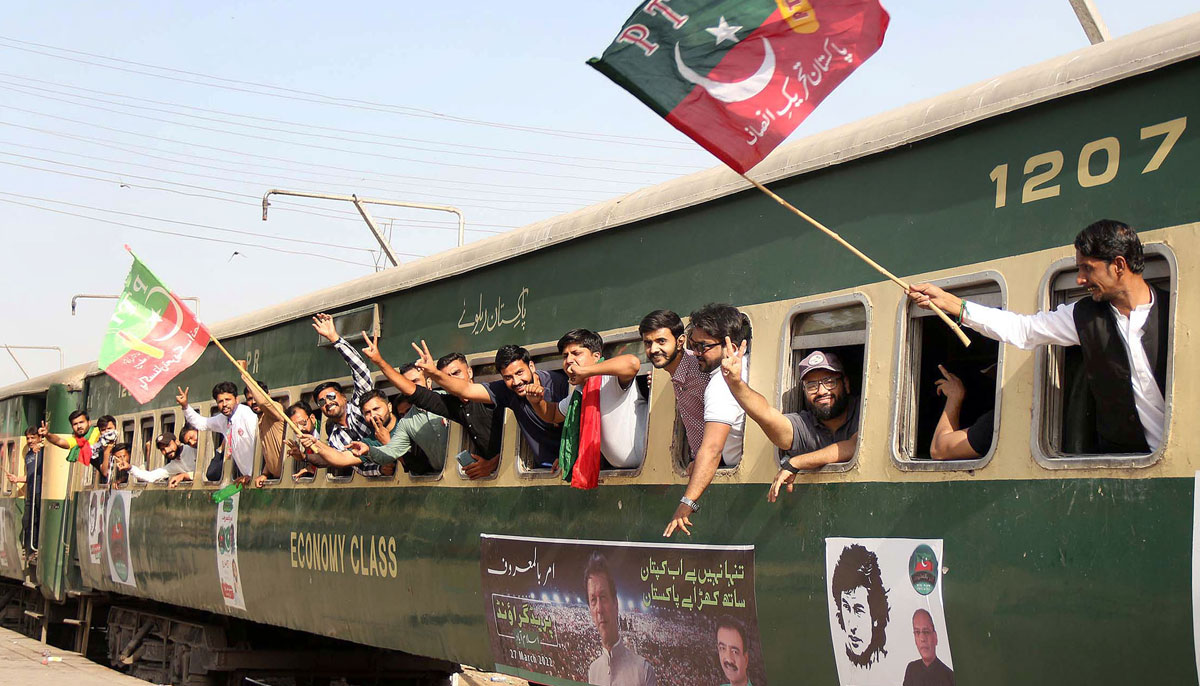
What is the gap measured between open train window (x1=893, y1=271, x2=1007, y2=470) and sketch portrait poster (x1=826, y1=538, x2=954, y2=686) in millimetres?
347

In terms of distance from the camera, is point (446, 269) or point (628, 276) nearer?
point (628, 276)

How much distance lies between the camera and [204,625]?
42.4 ft

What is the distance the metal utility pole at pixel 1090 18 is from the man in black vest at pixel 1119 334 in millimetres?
2700

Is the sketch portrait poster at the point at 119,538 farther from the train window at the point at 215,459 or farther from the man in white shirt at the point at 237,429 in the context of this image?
the man in white shirt at the point at 237,429

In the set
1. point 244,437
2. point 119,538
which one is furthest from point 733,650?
point 119,538

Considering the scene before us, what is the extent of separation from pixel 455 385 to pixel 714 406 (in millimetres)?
2053

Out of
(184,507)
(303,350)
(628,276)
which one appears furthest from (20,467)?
(628,276)

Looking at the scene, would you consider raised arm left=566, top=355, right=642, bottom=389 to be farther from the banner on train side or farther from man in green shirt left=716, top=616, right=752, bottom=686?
man in green shirt left=716, top=616, right=752, bottom=686

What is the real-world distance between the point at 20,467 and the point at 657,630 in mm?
15325

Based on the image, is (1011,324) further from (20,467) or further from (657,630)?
(20,467)

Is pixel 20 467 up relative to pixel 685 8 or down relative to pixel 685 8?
down

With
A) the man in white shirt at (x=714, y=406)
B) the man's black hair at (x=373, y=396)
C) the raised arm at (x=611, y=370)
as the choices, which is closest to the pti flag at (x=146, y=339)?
the man's black hair at (x=373, y=396)

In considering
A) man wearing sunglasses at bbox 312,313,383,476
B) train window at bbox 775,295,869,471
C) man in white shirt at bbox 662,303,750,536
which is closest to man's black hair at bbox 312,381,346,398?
man wearing sunglasses at bbox 312,313,383,476

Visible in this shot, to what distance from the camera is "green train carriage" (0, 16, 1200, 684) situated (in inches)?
170
